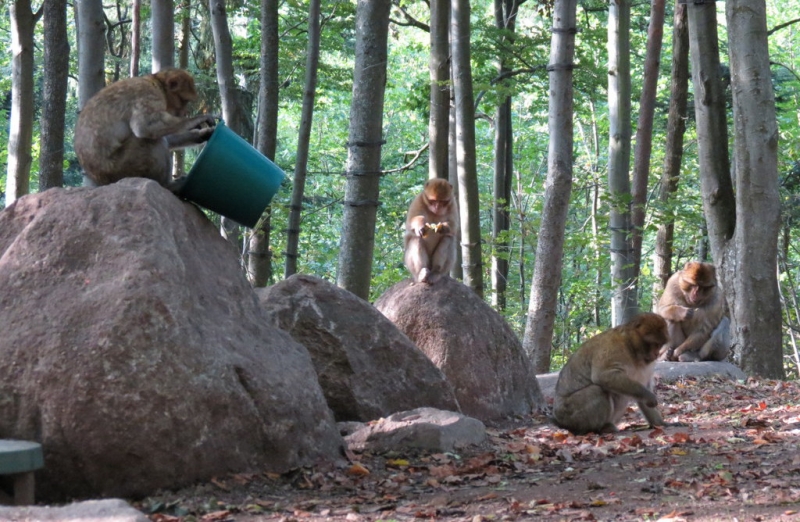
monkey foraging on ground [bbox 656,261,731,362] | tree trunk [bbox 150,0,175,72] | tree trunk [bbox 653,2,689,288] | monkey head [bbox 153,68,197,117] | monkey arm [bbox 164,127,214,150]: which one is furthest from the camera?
tree trunk [bbox 653,2,689,288]

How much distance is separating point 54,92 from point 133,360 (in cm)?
625

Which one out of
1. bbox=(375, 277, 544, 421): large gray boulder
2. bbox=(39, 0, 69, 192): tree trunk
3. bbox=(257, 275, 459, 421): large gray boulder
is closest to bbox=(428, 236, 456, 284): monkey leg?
bbox=(375, 277, 544, 421): large gray boulder

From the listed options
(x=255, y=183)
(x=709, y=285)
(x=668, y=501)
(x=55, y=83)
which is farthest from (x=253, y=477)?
(x=709, y=285)

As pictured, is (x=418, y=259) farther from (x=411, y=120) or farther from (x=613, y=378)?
(x=411, y=120)

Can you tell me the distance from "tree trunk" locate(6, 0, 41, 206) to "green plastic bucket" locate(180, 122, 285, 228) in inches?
212

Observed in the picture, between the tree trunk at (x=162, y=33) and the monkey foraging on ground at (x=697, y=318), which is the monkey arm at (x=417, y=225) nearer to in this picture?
the tree trunk at (x=162, y=33)

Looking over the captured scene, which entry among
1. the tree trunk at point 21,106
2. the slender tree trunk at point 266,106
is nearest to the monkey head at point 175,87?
the tree trunk at point 21,106

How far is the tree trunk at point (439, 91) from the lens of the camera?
46.0 feet

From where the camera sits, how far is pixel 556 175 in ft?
36.4

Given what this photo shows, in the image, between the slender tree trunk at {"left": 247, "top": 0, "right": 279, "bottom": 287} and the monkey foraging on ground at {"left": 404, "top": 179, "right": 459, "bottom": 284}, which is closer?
the monkey foraging on ground at {"left": 404, "top": 179, "right": 459, "bottom": 284}

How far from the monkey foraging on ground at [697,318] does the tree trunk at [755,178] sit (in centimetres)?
96

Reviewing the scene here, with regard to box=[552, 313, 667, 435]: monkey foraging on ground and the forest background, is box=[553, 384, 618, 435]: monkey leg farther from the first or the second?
the forest background

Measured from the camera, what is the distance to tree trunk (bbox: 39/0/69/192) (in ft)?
34.6

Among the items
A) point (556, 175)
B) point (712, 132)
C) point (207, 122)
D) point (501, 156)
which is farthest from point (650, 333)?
point (501, 156)
